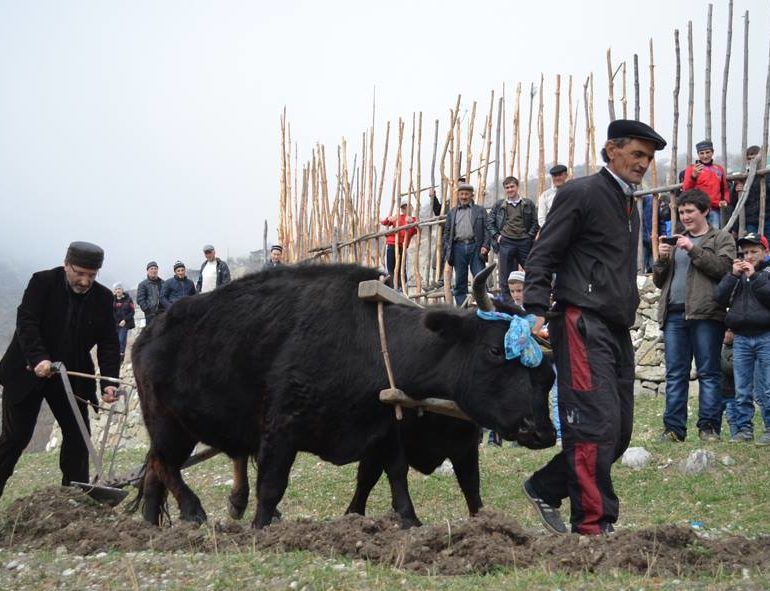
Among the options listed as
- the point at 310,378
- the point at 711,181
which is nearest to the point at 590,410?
the point at 310,378

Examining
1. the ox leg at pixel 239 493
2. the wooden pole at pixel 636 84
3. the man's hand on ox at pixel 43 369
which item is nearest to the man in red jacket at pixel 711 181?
the wooden pole at pixel 636 84

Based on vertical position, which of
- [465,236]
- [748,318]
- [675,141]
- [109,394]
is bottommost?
[109,394]

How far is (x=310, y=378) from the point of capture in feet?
21.6

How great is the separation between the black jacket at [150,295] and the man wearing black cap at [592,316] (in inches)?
499

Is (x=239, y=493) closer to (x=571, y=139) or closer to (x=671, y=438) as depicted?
(x=671, y=438)

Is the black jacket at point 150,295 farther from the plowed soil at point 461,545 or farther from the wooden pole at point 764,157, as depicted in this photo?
the plowed soil at point 461,545

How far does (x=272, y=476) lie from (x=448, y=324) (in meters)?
1.54

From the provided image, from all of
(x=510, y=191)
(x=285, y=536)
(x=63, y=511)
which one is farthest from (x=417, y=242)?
(x=285, y=536)

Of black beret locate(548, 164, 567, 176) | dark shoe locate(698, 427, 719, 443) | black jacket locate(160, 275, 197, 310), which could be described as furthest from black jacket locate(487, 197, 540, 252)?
black jacket locate(160, 275, 197, 310)

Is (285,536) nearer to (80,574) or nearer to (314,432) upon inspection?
(80,574)

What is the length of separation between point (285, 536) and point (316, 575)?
2.90 ft

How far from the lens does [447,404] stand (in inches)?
Result: 250

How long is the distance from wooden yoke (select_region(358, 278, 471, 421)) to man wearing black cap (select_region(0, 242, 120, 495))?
7.72 ft

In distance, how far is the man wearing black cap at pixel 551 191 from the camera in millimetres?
12258
